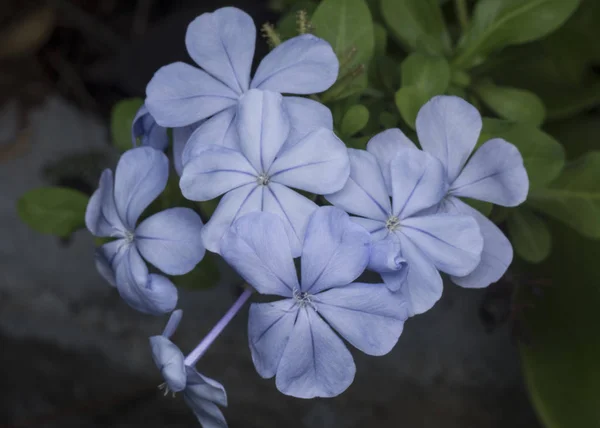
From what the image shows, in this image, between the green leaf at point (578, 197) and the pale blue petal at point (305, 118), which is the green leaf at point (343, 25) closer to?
the pale blue petal at point (305, 118)

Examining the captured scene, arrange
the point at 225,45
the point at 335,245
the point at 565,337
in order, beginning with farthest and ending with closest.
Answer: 1. the point at 565,337
2. the point at 225,45
3. the point at 335,245

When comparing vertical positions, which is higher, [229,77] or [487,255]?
[229,77]

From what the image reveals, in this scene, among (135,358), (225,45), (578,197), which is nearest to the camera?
(225,45)

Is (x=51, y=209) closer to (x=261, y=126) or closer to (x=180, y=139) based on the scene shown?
(x=180, y=139)

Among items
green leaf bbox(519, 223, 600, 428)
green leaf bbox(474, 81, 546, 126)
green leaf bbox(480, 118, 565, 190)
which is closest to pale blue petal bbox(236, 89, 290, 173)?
green leaf bbox(480, 118, 565, 190)

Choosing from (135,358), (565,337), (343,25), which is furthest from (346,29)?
(135,358)

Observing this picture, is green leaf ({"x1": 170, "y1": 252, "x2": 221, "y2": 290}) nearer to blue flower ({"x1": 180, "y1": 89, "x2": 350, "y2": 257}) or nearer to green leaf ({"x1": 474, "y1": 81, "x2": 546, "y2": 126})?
blue flower ({"x1": 180, "y1": 89, "x2": 350, "y2": 257})

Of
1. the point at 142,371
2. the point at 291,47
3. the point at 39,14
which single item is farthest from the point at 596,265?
the point at 39,14
